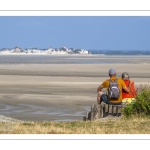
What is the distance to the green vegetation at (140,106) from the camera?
1359cm

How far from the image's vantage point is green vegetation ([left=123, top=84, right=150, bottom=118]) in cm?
1359

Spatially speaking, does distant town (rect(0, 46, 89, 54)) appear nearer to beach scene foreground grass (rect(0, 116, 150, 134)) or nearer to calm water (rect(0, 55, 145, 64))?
calm water (rect(0, 55, 145, 64))

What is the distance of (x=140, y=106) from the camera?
44.9ft

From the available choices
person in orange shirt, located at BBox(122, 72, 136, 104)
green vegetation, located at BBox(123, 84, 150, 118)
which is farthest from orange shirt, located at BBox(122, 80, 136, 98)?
green vegetation, located at BBox(123, 84, 150, 118)

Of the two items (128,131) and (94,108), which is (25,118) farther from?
(128,131)

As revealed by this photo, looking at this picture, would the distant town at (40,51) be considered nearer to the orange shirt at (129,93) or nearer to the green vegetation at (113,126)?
the orange shirt at (129,93)

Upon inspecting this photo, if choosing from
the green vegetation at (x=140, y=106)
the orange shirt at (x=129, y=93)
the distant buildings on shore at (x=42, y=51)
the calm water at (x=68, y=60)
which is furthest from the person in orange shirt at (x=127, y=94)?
the distant buildings on shore at (x=42, y=51)

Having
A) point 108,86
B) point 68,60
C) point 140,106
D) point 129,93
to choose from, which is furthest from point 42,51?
point 140,106
